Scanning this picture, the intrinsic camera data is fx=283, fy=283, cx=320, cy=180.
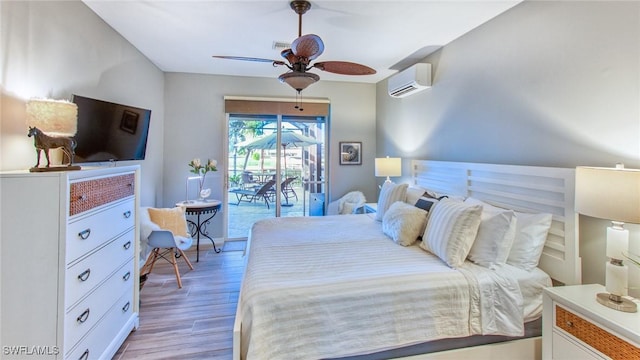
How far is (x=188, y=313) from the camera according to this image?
2.53 m

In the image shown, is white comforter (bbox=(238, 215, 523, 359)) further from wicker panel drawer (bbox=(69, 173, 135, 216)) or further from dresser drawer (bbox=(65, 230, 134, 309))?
wicker panel drawer (bbox=(69, 173, 135, 216))

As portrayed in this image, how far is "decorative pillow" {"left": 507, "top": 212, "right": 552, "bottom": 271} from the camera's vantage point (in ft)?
6.40

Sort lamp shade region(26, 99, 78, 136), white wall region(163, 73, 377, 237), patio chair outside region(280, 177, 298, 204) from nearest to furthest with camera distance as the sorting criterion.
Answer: lamp shade region(26, 99, 78, 136) < white wall region(163, 73, 377, 237) < patio chair outside region(280, 177, 298, 204)

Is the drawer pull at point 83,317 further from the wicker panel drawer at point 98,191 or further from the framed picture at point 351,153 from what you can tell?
the framed picture at point 351,153

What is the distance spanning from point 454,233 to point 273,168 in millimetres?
3338

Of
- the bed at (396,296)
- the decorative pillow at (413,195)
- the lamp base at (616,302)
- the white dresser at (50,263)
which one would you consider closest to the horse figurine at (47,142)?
the white dresser at (50,263)

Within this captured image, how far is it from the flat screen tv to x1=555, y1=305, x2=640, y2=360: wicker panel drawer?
3.34 m

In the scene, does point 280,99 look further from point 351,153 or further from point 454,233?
point 454,233

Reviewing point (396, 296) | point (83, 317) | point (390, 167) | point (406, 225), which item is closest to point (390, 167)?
point (390, 167)

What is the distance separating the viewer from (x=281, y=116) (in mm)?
4699

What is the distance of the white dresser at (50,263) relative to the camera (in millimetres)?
1359

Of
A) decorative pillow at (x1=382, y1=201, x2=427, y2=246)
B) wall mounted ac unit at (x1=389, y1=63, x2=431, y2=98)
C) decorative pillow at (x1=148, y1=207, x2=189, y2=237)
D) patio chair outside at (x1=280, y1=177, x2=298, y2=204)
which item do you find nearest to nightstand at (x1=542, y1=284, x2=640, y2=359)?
decorative pillow at (x1=382, y1=201, x2=427, y2=246)

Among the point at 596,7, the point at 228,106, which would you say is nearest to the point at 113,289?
the point at 228,106

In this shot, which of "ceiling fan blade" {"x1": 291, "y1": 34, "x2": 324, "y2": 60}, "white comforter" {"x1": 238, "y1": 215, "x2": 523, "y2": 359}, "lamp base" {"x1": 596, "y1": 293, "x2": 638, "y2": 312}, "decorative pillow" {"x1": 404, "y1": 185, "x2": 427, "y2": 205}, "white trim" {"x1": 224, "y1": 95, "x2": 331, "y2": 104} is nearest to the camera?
"lamp base" {"x1": 596, "y1": 293, "x2": 638, "y2": 312}
